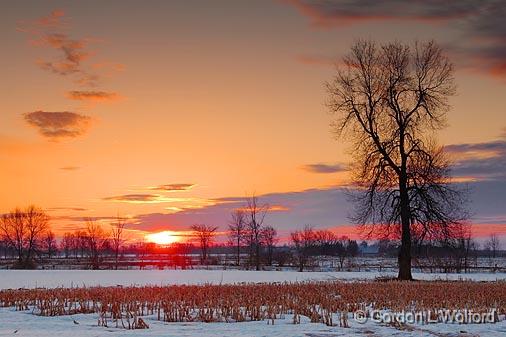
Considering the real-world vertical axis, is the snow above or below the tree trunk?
below

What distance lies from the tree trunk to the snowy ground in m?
19.5

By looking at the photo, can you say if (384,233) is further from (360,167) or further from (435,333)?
(435,333)

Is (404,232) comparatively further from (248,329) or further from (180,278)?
(248,329)

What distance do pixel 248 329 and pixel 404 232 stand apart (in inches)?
881

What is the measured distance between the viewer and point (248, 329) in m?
12.8

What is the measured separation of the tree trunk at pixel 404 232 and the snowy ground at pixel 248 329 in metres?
19.5

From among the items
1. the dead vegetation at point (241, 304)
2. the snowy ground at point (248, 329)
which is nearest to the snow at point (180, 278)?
the dead vegetation at point (241, 304)

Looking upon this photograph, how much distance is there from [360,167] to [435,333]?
23.2 metres

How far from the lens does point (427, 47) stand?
34.5 m

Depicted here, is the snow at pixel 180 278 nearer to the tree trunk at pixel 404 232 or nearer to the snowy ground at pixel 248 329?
the tree trunk at pixel 404 232

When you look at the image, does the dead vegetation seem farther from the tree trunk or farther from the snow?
the snow

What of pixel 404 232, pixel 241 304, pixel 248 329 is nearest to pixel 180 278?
pixel 404 232

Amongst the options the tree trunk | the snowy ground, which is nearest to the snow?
the tree trunk

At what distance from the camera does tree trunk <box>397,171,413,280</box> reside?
32.9 meters
